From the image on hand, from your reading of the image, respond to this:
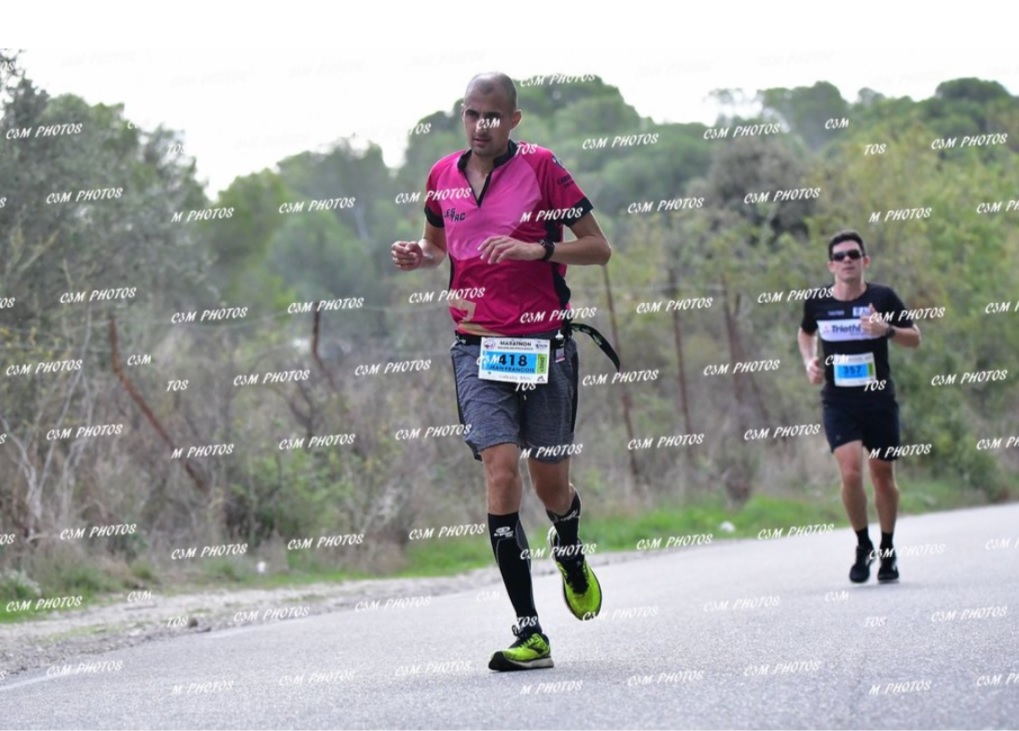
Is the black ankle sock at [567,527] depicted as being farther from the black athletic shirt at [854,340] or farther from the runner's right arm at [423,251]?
the black athletic shirt at [854,340]

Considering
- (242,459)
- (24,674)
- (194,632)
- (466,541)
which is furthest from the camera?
(466,541)

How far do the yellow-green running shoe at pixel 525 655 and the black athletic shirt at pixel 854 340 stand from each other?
472cm

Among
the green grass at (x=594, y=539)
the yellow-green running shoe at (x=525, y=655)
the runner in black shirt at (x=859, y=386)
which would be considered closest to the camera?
the yellow-green running shoe at (x=525, y=655)

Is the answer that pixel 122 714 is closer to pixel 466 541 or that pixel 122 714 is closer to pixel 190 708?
pixel 190 708

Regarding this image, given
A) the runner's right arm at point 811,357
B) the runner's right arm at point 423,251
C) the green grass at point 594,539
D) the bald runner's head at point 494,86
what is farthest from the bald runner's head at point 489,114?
the green grass at point 594,539

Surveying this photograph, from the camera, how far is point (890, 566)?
11367 millimetres

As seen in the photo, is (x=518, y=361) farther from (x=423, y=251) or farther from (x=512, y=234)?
(x=423, y=251)

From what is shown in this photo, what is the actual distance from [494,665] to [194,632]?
13.4 ft

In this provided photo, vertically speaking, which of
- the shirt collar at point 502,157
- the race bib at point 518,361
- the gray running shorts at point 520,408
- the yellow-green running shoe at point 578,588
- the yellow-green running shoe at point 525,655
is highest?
the shirt collar at point 502,157

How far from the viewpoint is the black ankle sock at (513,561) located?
24.0ft

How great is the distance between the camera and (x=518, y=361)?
735cm

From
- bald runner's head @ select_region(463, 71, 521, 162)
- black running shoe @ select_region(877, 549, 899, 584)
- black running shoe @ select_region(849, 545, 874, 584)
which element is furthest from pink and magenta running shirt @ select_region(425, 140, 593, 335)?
black running shoe @ select_region(877, 549, 899, 584)

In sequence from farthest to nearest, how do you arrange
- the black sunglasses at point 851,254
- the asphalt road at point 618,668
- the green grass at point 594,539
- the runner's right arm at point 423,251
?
the green grass at point 594,539 → the black sunglasses at point 851,254 → the runner's right arm at point 423,251 → the asphalt road at point 618,668

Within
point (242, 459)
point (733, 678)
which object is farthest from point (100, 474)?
point (733, 678)
